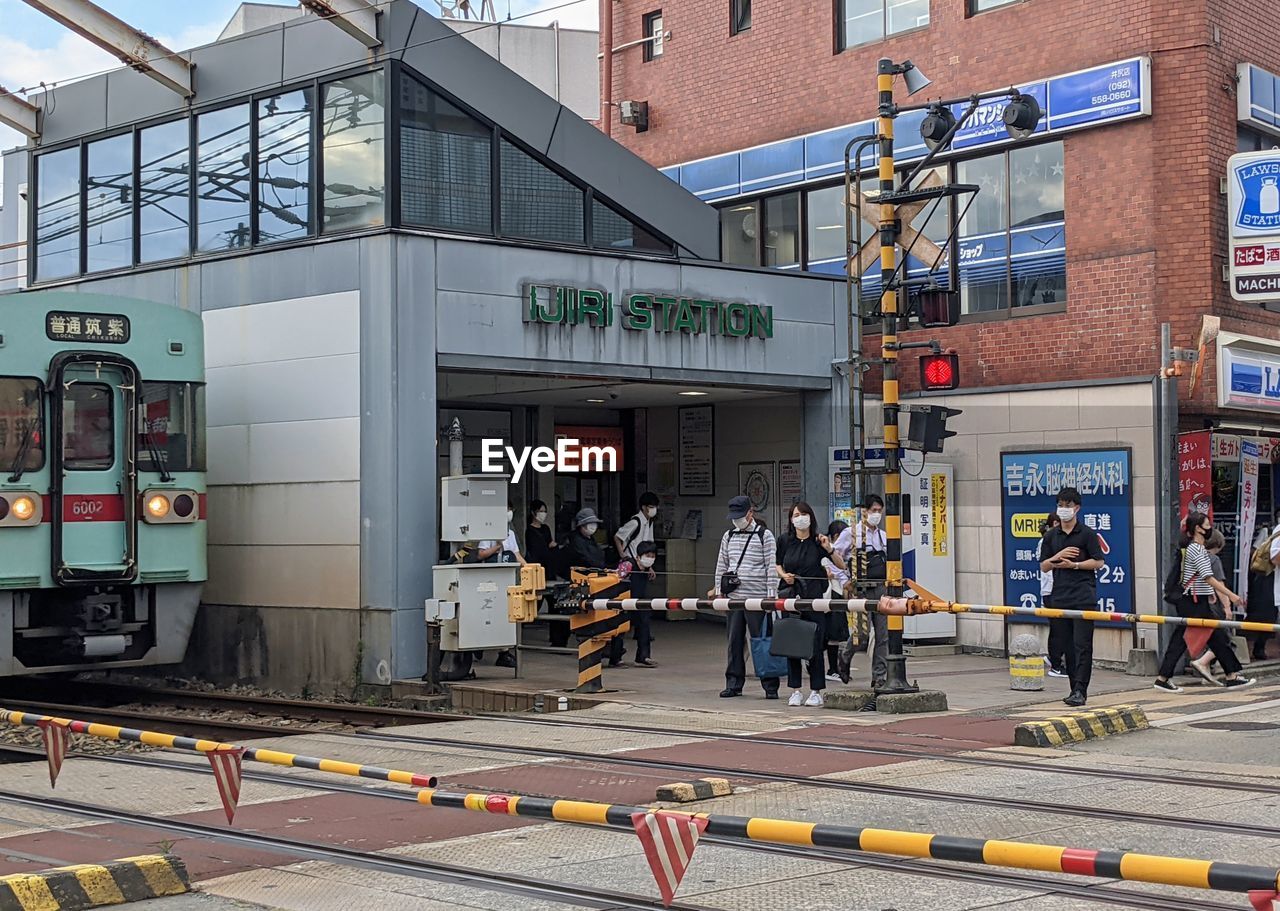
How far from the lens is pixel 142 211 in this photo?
19141 millimetres

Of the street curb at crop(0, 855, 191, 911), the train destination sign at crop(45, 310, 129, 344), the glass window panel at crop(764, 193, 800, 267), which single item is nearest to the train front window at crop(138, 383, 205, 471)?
the train destination sign at crop(45, 310, 129, 344)

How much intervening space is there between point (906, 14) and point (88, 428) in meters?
12.0

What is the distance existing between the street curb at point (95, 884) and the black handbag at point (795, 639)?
7.40m

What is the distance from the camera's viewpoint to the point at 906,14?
21.8 metres

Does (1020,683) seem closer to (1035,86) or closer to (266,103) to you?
(1035,86)

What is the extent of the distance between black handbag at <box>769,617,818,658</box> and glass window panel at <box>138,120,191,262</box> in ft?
27.5

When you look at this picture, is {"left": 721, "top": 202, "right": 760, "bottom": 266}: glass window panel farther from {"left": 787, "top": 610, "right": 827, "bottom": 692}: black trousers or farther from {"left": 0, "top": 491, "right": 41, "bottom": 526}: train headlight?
{"left": 0, "top": 491, "right": 41, "bottom": 526}: train headlight

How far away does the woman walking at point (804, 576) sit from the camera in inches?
583

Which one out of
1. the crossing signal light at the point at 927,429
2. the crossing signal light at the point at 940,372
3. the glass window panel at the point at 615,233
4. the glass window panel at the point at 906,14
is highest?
the glass window panel at the point at 906,14

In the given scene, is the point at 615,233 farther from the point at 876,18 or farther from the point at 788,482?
the point at 876,18

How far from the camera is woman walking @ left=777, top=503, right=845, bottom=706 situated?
14.8 meters

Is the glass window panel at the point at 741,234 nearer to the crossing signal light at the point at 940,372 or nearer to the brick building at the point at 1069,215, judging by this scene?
the brick building at the point at 1069,215

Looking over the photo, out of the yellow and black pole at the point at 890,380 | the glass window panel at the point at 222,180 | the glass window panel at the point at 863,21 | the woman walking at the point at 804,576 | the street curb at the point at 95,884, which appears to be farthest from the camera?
the glass window panel at the point at 863,21

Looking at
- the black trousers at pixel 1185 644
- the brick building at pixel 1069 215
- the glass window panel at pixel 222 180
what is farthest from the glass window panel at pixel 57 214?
the black trousers at pixel 1185 644
